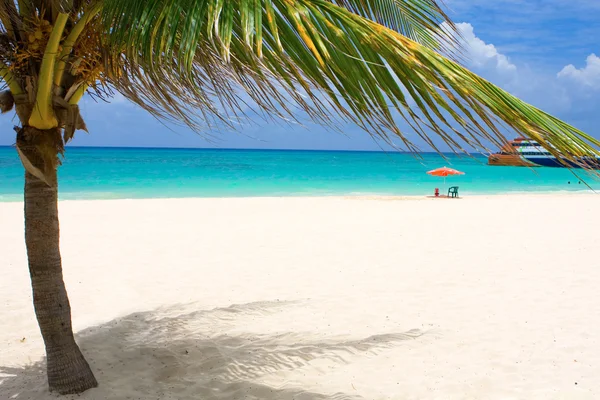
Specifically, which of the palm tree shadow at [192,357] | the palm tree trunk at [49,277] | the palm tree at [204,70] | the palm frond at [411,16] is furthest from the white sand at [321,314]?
the palm frond at [411,16]

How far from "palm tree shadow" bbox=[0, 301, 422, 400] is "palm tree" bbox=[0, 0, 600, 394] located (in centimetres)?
36

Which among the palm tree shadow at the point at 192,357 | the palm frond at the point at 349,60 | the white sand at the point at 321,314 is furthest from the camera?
the white sand at the point at 321,314

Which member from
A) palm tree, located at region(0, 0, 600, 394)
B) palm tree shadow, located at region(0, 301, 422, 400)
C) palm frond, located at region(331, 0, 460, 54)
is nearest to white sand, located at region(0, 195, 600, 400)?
palm tree shadow, located at region(0, 301, 422, 400)

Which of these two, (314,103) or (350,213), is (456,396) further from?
(350,213)

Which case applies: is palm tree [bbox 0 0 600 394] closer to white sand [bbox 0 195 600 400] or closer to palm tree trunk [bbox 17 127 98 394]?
palm tree trunk [bbox 17 127 98 394]

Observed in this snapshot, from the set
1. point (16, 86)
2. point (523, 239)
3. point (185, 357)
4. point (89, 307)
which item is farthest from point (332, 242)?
point (16, 86)

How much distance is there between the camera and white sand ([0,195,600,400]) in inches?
131

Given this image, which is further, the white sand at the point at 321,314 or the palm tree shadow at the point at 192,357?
the white sand at the point at 321,314

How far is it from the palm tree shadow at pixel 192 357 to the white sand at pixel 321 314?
0.01 meters

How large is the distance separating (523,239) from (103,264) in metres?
5.91

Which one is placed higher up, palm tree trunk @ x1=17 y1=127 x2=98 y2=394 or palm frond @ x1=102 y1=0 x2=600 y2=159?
palm frond @ x1=102 y1=0 x2=600 y2=159

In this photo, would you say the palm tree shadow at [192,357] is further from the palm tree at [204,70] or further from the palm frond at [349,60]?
the palm frond at [349,60]

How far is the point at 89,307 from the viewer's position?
483 cm

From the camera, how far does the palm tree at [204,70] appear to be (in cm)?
150
